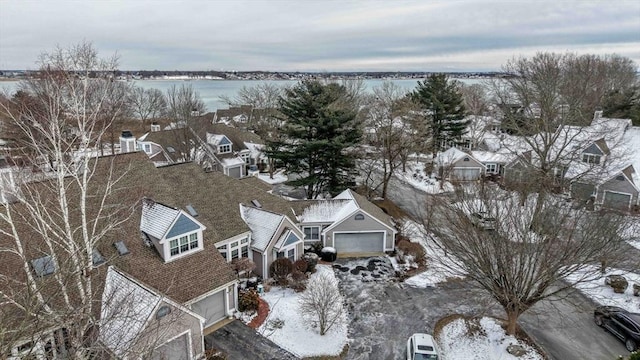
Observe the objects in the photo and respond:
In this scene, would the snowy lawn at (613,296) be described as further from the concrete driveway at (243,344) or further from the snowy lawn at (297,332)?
the concrete driveway at (243,344)

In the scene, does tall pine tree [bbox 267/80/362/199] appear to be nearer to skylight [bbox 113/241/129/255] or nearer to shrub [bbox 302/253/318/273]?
shrub [bbox 302/253/318/273]

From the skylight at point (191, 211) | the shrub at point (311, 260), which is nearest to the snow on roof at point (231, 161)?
the shrub at point (311, 260)

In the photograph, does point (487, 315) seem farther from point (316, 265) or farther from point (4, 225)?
point (4, 225)

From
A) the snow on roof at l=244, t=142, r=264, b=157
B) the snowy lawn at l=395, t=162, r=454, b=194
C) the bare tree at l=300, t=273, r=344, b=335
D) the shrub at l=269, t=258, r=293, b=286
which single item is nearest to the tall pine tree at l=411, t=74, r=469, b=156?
the snowy lawn at l=395, t=162, r=454, b=194

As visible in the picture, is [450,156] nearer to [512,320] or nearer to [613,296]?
[613,296]

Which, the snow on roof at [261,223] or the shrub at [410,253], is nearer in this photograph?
the snow on roof at [261,223]

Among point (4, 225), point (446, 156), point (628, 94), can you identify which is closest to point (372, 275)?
point (4, 225)
